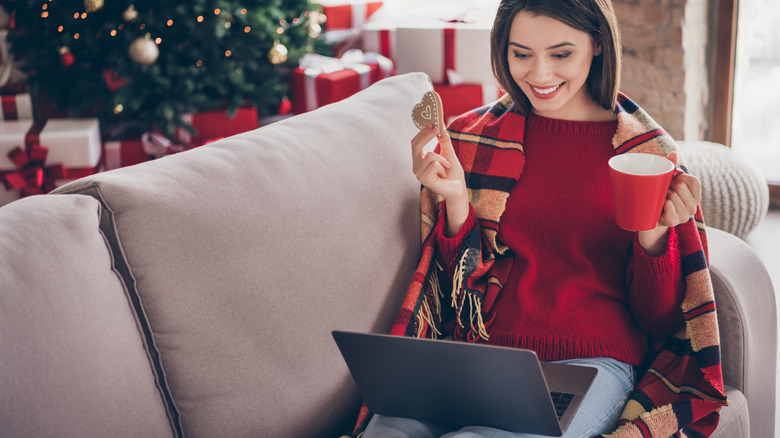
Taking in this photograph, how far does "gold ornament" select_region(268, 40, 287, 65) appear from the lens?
9.48ft

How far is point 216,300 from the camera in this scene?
3.75 feet

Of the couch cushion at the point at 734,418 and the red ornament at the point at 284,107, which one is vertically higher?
the red ornament at the point at 284,107

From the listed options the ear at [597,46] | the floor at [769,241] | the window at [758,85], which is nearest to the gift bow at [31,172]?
the ear at [597,46]

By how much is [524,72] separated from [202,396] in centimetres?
80

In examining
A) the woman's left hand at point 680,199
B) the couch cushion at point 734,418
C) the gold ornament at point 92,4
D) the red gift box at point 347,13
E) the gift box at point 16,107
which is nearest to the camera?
the woman's left hand at point 680,199

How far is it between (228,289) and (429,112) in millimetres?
471

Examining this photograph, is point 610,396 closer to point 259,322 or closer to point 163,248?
point 259,322

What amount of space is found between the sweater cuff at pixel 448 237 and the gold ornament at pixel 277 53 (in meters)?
1.69

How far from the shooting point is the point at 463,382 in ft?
3.47

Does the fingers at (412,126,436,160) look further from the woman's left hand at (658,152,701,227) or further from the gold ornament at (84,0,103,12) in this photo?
the gold ornament at (84,0,103,12)

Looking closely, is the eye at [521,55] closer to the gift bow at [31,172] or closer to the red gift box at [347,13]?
the gift bow at [31,172]

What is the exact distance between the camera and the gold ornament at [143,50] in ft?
8.36


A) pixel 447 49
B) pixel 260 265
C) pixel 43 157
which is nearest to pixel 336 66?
pixel 447 49

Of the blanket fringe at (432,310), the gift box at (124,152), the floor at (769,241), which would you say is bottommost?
the floor at (769,241)
